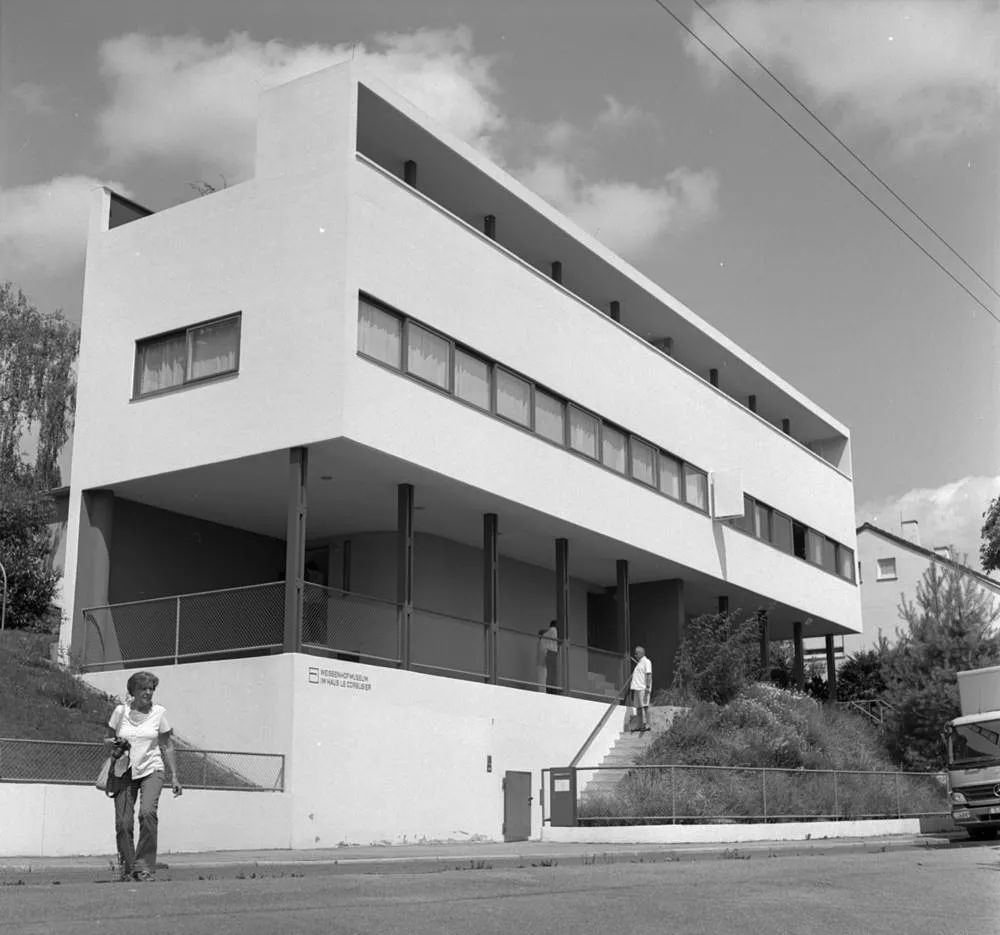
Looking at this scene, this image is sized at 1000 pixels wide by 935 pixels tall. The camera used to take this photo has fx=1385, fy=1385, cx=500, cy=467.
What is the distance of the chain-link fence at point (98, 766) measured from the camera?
1625 cm

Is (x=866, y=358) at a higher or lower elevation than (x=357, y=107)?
lower

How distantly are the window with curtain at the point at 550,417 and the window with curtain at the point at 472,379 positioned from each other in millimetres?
1888

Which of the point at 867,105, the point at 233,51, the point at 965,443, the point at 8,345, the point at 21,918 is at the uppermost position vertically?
the point at 8,345

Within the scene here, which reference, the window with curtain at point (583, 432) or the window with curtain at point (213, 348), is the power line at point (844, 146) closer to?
the window with curtain at point (583, 432)

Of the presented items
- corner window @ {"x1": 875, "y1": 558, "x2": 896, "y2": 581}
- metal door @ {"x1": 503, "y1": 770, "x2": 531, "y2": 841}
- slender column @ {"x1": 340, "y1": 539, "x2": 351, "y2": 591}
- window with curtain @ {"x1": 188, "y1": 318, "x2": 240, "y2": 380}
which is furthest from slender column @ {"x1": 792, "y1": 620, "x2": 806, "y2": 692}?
corner window @ {"x1": 875, "y1": 558, "x2": 896, "y2": 581}

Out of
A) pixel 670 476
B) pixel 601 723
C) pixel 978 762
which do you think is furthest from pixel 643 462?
pixel 978 762

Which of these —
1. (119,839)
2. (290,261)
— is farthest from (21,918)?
(290,261)

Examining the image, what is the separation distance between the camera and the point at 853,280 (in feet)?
53.6

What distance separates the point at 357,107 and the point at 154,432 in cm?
647

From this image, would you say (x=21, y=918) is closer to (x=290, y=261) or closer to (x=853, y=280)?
(x=853, y=280)

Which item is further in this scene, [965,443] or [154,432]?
[154,432]

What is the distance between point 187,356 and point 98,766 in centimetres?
829

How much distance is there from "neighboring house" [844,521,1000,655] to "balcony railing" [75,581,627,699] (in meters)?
46.1

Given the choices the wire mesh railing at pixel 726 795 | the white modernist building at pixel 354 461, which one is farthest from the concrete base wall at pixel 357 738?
the wire mesh railing at pixel 726 795
